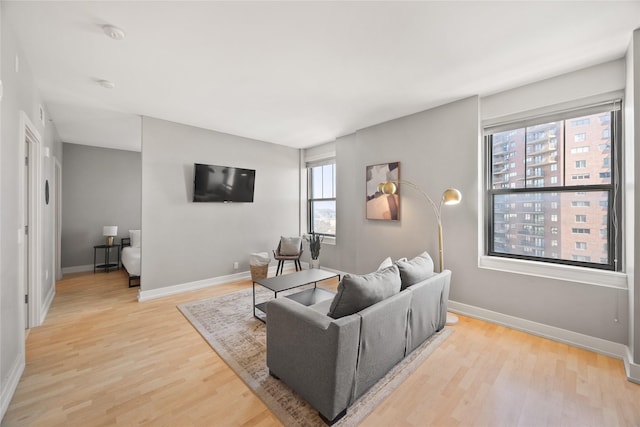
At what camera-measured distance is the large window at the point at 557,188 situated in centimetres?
247

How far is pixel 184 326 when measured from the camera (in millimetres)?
2920

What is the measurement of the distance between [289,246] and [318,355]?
3310 millimetres

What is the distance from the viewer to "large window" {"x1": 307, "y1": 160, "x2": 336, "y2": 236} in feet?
17.8

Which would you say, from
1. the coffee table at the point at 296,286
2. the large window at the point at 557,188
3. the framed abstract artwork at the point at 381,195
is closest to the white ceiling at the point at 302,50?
the large window at the point at 557,188

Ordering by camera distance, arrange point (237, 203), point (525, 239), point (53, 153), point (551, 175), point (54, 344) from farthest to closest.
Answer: point (237, 203)
point (53, 153)
point (525, 239)
point (551, 175)
point (54, 344)

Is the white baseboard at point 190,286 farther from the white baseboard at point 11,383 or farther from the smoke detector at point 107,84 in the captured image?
the smoke detector at point 107,84

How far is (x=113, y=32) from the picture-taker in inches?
76.9

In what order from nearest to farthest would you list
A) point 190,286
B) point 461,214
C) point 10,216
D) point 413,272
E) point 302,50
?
1. point 10,216
2. point 302,50
3. point 413,272
4. point 461,214
5. point 190,286

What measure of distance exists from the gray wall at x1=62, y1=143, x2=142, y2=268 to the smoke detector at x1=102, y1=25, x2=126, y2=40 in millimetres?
3642

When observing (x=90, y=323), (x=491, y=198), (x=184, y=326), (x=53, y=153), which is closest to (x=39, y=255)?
(x=90, y=323)

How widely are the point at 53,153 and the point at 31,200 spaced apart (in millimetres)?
1842

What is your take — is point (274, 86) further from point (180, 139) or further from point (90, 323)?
point (90, 323)

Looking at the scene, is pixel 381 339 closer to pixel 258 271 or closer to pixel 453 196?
pixel 453 196

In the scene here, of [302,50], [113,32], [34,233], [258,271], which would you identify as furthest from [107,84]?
[258,271]
